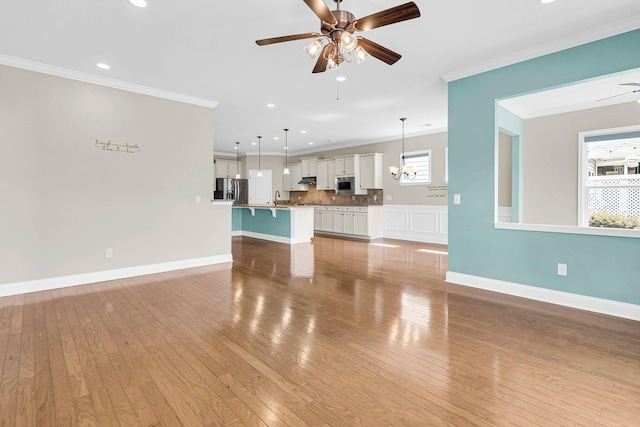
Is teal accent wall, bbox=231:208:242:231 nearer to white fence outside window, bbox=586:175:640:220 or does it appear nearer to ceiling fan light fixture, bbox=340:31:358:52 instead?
ceiling fan light fixture, bbox=340:31:358:52

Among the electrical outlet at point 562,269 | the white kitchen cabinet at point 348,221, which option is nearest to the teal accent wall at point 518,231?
the electrical outlet at point 562,269

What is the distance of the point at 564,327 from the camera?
2.78m

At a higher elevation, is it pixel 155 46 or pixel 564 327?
pixel 155 46

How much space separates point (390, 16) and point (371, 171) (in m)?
6.60

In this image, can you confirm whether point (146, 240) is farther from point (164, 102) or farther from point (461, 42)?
point (461, 42)

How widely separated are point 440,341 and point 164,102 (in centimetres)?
490

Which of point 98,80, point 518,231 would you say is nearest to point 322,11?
point 518,231

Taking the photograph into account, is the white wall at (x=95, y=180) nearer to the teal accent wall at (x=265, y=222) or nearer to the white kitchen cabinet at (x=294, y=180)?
the teal accent wall at (x=265, y=222)

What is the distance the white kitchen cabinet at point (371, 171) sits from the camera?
862 cm

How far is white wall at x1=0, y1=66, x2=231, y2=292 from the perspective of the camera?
3668 millimetres

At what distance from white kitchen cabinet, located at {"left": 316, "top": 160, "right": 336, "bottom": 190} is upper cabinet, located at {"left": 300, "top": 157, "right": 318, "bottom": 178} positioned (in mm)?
151

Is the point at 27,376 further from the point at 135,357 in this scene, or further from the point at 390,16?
the point at 390,16

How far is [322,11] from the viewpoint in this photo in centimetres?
211

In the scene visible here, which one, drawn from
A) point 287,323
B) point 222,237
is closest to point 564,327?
point 287,323
